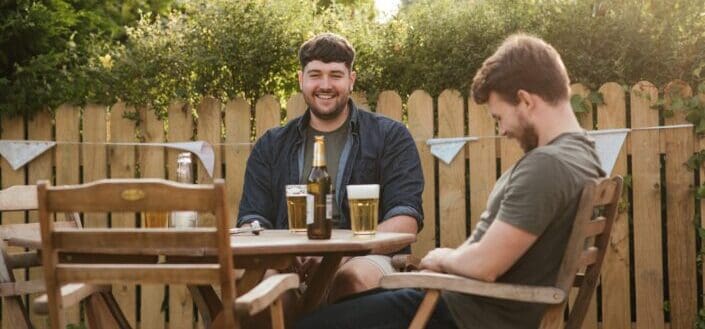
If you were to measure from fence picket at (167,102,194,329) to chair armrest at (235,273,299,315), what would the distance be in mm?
3118

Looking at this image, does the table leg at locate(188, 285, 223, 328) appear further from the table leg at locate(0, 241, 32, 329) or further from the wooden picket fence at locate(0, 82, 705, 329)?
the wooden picket fence at locate(0, 82, 705, 329)

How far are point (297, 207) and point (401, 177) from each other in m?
0.98

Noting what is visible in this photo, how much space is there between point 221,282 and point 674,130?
3650 mm

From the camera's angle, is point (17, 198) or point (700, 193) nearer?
point (17, 198)

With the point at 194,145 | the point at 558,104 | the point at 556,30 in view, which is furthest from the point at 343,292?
the point at 556,30

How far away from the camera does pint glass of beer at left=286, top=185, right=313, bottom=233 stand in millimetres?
4195

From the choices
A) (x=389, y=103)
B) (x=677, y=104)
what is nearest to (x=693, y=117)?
(x=677, y=104)

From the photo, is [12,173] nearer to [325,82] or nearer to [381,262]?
[325,82]

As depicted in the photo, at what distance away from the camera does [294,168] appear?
5.25m

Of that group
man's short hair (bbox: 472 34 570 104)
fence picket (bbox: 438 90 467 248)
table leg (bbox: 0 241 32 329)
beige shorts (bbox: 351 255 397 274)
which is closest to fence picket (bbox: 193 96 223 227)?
fence picket (bbox: 438 90 467 248)

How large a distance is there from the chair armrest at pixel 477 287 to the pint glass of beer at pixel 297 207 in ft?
3.24

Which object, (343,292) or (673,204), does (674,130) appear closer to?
(673,204)

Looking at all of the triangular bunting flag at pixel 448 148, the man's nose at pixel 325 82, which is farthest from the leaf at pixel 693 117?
the man's nose at pixel 325 82

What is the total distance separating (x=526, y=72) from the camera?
10.9 ft
